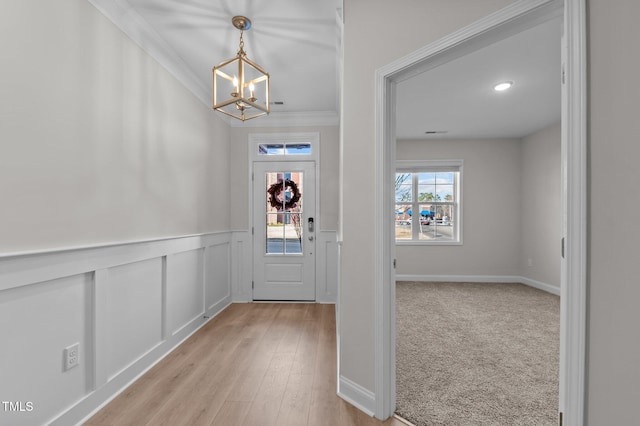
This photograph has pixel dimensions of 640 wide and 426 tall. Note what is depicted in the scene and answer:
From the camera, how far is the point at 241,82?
2.01m

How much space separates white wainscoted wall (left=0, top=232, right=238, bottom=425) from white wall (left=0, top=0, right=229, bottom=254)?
0.46ft

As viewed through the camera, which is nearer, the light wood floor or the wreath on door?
the light wood floor

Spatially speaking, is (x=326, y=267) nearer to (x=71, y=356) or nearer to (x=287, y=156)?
(x=287, y=156)

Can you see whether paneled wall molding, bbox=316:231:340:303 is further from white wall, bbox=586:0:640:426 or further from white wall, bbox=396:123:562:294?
white wall, bbox=586:0:640:426

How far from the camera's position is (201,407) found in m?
1.92

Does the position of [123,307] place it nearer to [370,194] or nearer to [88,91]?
[88,91]

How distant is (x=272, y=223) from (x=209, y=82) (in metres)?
1.94

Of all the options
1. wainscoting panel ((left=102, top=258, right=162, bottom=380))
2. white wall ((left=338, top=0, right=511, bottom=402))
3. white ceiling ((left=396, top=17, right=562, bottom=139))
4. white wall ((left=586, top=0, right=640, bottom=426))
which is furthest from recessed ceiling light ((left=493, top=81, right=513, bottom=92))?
wainscoting panel ((left=102, top=258, right=162, bottom=380))

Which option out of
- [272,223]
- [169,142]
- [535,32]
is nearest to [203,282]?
[272,223]

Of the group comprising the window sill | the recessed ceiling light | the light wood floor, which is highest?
the recessed ceiling light

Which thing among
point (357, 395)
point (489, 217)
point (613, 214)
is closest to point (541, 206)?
point (489, 217)

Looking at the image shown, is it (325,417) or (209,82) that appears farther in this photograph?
(209,82)

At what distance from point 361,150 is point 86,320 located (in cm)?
198

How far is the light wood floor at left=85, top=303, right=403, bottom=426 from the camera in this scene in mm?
1815
